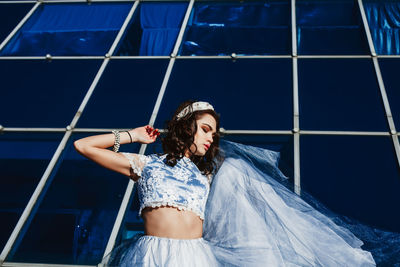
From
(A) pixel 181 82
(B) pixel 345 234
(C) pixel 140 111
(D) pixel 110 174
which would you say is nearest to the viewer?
(B) pixel 345 234

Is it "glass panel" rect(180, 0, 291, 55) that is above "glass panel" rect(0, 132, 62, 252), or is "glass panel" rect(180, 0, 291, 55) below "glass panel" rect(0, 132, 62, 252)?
above

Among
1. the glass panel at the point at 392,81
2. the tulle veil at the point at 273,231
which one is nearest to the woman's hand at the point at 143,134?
the tulle veil at the point at 273,231

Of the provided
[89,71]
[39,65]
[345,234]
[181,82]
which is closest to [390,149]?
[345,234]

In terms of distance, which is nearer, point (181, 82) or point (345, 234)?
point (345, 234)

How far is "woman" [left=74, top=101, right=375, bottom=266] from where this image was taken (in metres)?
2.15

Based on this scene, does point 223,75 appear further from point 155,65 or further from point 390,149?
point 390,149

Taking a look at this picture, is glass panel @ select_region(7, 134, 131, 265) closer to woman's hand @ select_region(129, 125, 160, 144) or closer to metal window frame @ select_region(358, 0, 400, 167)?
woman's hand @ select_region(129, 125, 160, 144)

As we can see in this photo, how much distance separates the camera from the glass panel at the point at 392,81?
3863 mm

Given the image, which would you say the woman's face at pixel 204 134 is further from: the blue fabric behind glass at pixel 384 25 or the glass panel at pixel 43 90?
the blue fabric behind glass at pixel 384 25

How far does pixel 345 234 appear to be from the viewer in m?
2.29

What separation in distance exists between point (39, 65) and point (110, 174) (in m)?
2.18

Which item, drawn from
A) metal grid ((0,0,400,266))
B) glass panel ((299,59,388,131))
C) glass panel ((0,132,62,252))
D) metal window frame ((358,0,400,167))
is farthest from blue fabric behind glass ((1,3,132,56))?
metal window frame ((358,0,400,167))

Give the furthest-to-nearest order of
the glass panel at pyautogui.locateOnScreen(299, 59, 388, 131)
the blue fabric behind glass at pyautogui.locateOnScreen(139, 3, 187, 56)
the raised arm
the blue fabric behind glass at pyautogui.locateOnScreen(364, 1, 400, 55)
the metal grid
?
the blue fabric behind glass at pyautogui.locateOnScreen(139, 3, 187, 56)
the blue fabric behind glass at pyautogui.locateOnScreen(364, 1, 400, 55)
the glass panel at pyautogui.locateOnScreen(299, 59, 388, 131)
the metal grid
the raised arm

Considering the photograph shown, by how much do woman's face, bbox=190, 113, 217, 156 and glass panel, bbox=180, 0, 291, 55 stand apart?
2.26m
